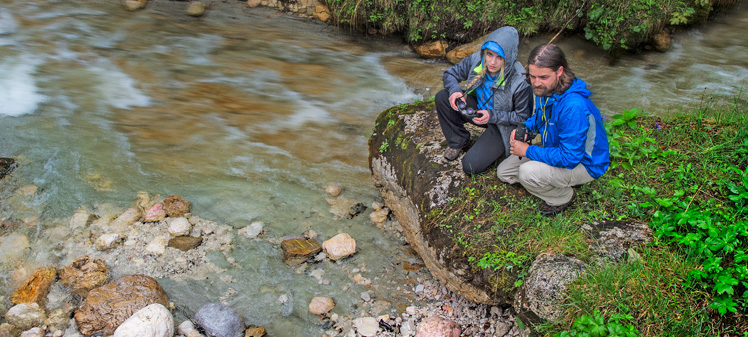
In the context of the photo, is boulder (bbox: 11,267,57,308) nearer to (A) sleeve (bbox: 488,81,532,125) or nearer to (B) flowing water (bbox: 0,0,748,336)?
(B) flowing water (bbox: 0,0,748,336)

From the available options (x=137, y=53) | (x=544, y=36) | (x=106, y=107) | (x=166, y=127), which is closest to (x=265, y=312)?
(x=166, y=127)

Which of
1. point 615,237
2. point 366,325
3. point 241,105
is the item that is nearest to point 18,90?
point 241,105

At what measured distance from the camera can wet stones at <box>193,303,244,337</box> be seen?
3.83m

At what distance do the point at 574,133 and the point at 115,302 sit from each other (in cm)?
385

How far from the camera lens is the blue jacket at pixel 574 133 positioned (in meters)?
3.37

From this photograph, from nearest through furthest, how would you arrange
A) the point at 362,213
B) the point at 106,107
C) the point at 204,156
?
the point at 362,213
the point at 204,156
the point at 106,107

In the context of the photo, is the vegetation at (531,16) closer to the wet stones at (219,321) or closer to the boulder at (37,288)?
the wet stones at (219,321)

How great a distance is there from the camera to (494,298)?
148 inches

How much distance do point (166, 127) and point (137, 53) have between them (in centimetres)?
299

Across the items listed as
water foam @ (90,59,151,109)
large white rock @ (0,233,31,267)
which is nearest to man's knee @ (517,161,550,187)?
large white rock @ (0,233,31,267)

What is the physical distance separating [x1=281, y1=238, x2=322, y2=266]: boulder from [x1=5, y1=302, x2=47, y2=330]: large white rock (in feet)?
6.69

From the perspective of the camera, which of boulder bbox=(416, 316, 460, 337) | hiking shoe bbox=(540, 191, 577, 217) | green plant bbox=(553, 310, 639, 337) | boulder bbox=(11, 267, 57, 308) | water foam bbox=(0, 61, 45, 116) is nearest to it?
green plant bbox=(553, 310, 639, 337)

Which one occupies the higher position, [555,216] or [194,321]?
[555,216]

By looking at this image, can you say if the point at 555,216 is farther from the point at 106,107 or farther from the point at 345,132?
the point at 106,107
